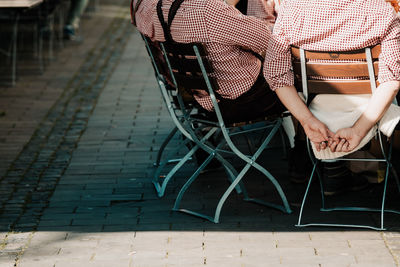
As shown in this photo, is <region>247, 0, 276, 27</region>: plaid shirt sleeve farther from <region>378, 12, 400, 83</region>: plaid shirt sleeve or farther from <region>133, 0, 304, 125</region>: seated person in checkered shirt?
<region>378, 12, 400, 83</region>: plaid shirt sleeve

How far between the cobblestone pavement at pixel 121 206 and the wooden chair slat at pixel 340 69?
2.94 ft

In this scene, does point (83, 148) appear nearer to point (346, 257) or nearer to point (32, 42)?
point (346, 257)

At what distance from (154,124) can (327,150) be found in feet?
9.10

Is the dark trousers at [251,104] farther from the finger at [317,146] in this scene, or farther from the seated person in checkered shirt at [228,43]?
the finger at [317,146]

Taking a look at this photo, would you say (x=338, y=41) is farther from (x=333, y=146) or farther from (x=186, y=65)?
(x=186, y=65)

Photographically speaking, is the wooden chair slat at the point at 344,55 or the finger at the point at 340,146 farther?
the finger at the point at 340,146

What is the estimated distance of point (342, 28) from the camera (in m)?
4.10

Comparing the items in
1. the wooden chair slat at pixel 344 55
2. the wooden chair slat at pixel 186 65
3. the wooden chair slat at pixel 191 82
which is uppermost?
the wooden chair slat at pixel 344 55

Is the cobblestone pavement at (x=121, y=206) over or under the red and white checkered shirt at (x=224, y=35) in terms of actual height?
under

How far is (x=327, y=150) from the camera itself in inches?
172

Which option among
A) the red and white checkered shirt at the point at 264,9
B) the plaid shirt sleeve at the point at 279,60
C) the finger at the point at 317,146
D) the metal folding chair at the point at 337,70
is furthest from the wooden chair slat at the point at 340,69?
the red and white checkered shirt at the point at 264,9

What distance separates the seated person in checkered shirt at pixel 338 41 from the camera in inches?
160

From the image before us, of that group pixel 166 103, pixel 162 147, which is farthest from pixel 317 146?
pixel 162 147

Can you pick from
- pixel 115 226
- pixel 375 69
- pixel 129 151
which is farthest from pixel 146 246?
pixel 129 151
